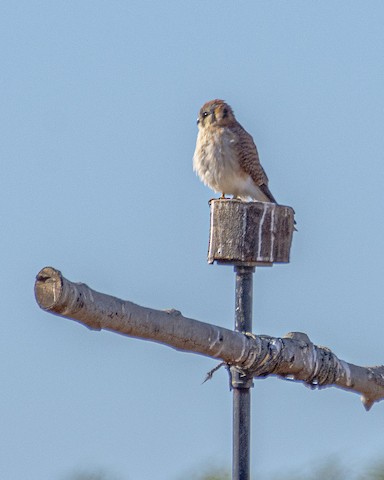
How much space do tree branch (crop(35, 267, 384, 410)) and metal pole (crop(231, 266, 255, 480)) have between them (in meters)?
0.09

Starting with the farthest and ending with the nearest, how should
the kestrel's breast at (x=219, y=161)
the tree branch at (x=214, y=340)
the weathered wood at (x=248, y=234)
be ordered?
1. the kestrel's breast at (x=219, y=161)
2. the weathered wood at (x=248, y=234)
3. the tree branch at (x=214, y=340)

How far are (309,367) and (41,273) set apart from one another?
6.26ft

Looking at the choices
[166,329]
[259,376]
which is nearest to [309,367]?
[259,376]

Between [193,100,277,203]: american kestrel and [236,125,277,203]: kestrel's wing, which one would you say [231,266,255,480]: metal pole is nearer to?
[193,100,277,203]: american kestrel

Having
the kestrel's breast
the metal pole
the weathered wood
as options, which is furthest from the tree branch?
the kestrel's breast

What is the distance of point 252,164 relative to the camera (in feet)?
32.1

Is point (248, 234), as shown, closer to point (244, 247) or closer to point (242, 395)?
point (244, 247)

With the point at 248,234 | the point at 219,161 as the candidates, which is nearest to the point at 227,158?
the point at 219,161

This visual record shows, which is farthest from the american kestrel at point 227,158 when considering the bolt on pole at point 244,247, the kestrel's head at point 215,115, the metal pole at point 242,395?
the metal pole at point 242,395

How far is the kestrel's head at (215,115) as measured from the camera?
33.2 ft

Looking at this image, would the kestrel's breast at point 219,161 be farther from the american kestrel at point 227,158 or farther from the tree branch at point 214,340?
the tree branch at point 214,340

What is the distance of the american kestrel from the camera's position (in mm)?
9578

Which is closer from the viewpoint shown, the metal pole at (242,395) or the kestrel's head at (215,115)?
the metal pole at (242,395)

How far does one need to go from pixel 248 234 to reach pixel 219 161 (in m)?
4.40
